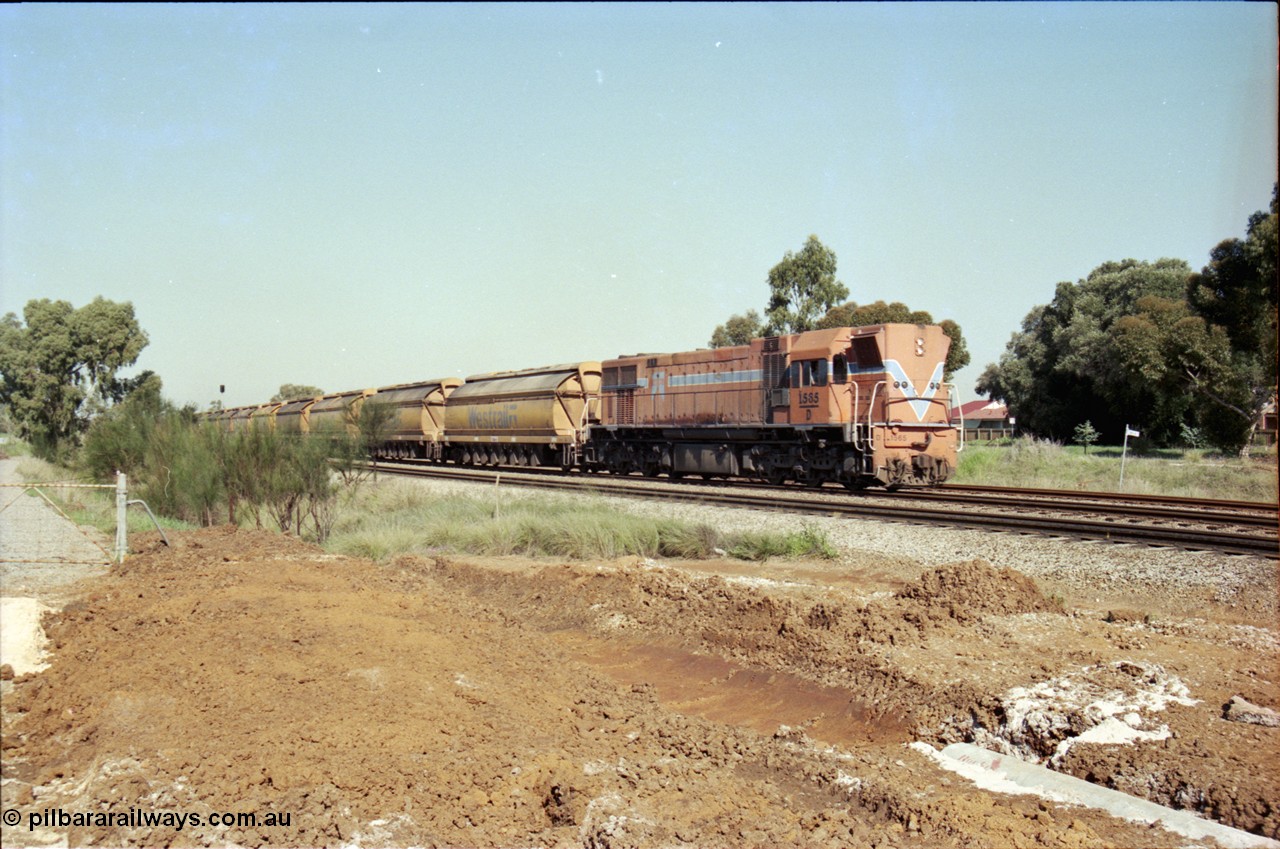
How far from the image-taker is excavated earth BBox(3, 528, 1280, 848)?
4.36 meters

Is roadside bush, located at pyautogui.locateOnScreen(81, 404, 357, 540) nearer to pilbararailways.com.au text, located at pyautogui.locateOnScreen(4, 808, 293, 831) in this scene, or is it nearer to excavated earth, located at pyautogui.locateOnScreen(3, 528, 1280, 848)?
excavated earth, located at pyautogui.locateOnScreen(3, 528, 1280, 848)

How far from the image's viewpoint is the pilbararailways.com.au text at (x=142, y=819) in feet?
13.1

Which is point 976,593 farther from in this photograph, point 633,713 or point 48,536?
point 48,536

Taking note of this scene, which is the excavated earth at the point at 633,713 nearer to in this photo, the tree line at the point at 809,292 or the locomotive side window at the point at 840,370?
the locomotive side window at the point at 840,370

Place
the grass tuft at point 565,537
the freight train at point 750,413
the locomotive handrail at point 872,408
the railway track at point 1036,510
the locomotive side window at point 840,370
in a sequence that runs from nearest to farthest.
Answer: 1. the railway track at point 1036,510
2. the grass tuft at point 565,537
3. the locomotive handrail at point 872,408
4. the freight train at point 750,413
5. the locomotive side window at point 840,370

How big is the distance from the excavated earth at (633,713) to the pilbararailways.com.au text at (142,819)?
48 millimetres

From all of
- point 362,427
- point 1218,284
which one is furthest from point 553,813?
point 1218,284

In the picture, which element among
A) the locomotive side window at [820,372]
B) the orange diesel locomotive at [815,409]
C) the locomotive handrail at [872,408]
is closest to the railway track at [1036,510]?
the orange diesel locomotive at [815,409]

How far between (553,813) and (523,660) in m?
3.12

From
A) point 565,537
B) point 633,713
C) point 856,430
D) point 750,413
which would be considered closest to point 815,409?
point 856,430

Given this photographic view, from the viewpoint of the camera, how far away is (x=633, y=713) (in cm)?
632

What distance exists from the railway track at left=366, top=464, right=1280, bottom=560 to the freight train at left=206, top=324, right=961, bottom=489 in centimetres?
83

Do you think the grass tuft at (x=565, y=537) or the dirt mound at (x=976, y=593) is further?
the grass tuft at (x=565, y=537)

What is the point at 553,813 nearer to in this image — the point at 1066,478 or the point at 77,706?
the point at 77,706
